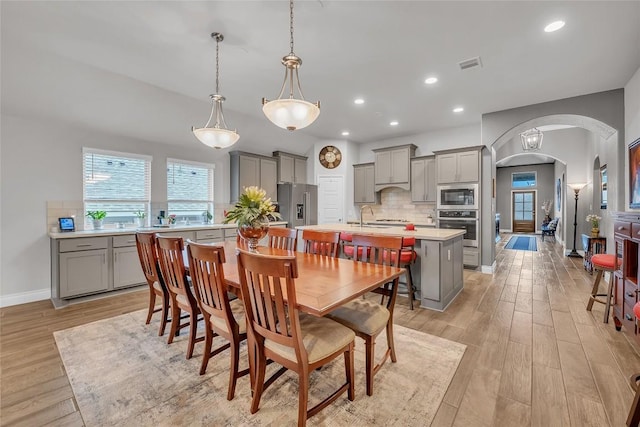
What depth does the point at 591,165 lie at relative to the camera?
6125 mm

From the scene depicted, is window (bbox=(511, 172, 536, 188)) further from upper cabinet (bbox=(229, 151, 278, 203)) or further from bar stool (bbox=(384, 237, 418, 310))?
bar stool (bbox=(384, 237, 418, 310))

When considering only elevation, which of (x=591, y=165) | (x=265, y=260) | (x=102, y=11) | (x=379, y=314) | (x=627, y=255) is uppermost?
(x=102, y=11)

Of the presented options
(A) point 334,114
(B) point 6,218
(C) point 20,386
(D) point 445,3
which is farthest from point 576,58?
(B) point 6,218

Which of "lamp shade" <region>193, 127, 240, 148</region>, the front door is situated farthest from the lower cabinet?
the front door

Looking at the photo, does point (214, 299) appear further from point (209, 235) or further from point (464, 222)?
point (464, 222)

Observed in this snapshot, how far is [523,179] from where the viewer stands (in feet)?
39.8

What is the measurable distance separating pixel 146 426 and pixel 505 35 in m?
4.12

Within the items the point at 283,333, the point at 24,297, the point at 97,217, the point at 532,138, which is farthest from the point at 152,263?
the point at 532,138

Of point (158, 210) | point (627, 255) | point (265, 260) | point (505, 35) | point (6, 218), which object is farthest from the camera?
point (158, 210)

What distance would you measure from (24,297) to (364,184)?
611 centimetres

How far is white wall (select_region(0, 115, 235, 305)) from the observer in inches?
134

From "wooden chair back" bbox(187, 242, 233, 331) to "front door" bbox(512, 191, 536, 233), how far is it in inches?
558

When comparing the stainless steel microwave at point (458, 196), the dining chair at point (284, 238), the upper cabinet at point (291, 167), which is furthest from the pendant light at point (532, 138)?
the upper cabinet at point (291, 167)

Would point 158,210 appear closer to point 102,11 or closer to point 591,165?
point 102,11
